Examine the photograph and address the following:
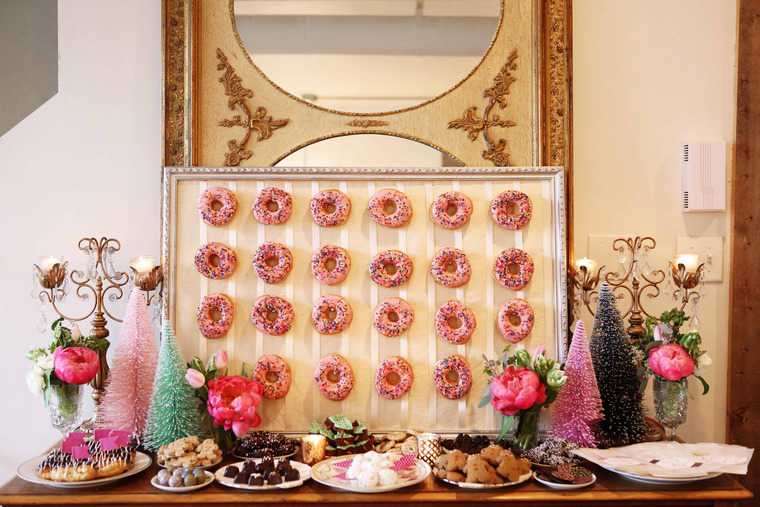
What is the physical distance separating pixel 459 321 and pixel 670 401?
0.61m

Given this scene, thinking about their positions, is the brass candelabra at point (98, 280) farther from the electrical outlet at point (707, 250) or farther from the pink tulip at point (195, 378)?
the electrical outlet at point (707, 250)

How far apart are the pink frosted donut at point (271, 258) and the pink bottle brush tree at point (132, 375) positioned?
338mm

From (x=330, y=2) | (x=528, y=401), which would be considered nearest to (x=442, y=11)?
(x=330, y=2)

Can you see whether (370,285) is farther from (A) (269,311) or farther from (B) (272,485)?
(B) (272,485)

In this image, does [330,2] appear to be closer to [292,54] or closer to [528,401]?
[292,54]

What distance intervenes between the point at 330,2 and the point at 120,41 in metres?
0.68

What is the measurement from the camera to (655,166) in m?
2.17

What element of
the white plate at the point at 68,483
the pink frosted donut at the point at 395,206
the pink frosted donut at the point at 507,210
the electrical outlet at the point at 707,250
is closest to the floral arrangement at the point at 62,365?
the white plate at the point at 68,483

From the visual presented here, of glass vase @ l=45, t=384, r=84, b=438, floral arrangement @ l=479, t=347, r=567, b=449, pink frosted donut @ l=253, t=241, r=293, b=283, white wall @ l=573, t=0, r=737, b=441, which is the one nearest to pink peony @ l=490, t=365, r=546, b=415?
floral arrangement @ l=479, t=347, r=567, b=449

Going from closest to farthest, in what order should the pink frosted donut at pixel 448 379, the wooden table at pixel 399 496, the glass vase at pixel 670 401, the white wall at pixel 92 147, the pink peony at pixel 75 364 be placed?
the wooden table at pixel 399 496 → the pink peony at pixel 75 364 → the glass vase at pixel 670 401 → the pink frosted donut at pixel 448 379 → the white wall at pixel 92 147

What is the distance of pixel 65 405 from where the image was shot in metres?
1.79

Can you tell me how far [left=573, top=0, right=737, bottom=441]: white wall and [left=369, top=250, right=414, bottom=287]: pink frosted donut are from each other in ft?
1.93

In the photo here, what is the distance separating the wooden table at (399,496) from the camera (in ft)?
5.09

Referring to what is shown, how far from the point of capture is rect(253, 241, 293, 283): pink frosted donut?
1952 mm
